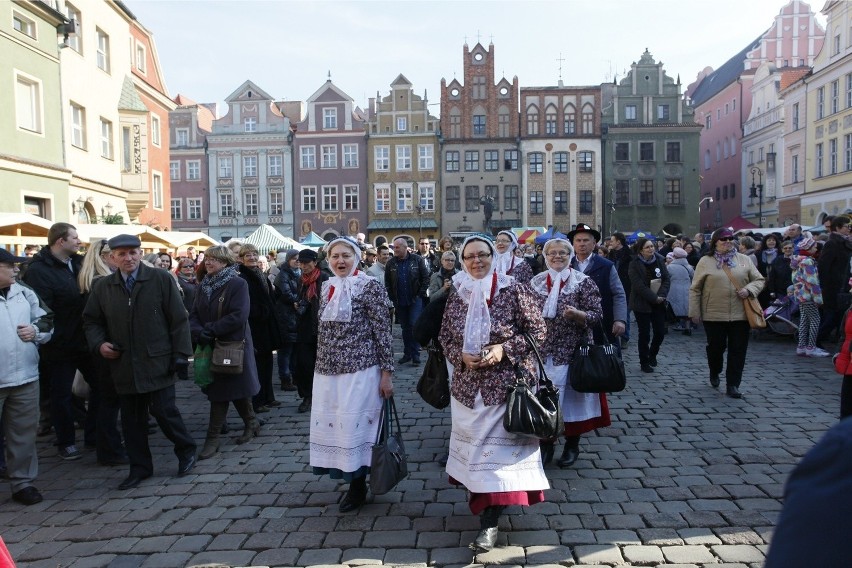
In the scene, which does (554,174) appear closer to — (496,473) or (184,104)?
(184,104)

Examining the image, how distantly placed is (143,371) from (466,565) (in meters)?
3.10

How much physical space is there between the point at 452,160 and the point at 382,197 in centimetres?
606

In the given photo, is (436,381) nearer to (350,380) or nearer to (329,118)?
(350,380)

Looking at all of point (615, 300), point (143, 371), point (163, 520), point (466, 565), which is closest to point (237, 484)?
point (163, 520)

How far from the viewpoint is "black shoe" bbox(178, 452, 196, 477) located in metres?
5.70

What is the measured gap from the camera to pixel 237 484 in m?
5.40

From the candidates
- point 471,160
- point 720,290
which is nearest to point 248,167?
point 471,160

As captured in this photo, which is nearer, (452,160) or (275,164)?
(452,160)

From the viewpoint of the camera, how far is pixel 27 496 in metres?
5.10

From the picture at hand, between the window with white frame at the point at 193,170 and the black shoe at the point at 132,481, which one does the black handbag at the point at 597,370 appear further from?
the window with white frame at the point at 193,170

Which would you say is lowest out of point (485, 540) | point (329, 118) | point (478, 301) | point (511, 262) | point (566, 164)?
point (485, 540)

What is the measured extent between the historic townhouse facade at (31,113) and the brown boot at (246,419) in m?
13.6

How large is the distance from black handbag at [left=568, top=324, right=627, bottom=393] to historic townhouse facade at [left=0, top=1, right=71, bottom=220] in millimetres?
16491

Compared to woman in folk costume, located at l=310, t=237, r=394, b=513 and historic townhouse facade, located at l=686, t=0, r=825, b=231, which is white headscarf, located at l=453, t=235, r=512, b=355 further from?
historic townhouse facade, located at l=686, t=0, r=825, b=231
